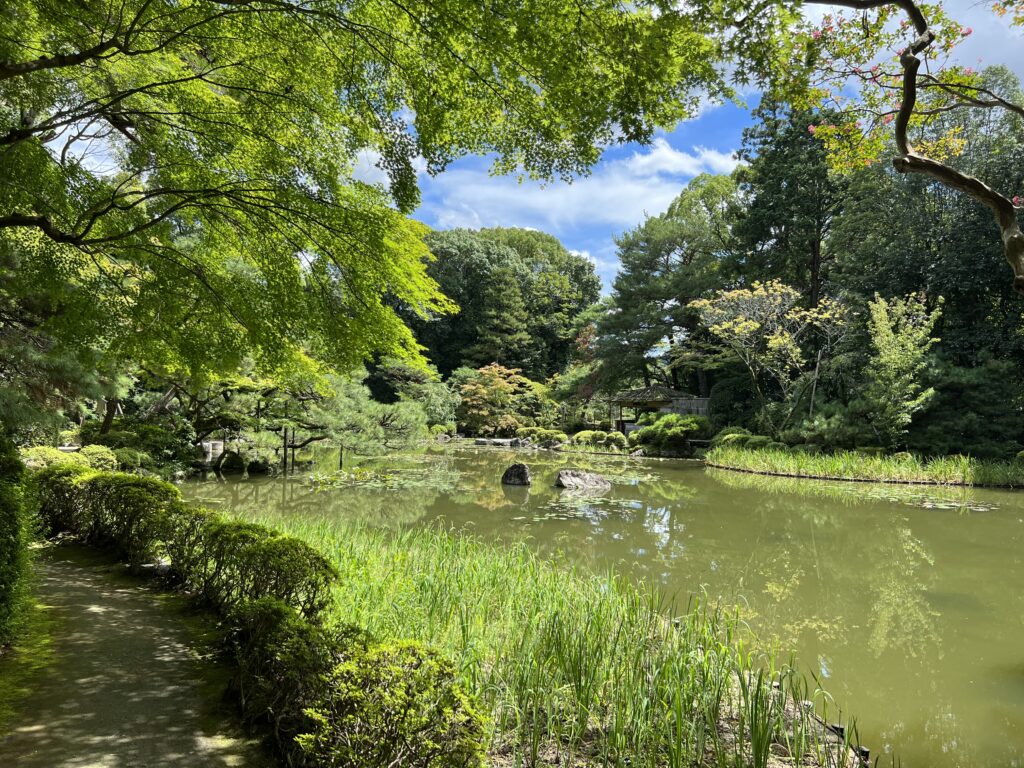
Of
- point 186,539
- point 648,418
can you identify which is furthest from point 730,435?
point 186,539

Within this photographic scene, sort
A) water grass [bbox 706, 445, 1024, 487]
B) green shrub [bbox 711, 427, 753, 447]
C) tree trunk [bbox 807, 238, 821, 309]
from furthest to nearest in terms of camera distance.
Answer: tree trunk [bbox 807, 238, 821, 309]
green shrub [bbox 711, 427, 753, 447]
water grass [bbox 706, 445, 1024, 487]

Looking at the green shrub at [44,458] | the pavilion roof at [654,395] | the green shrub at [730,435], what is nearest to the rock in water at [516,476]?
the green shrub at [44,458]

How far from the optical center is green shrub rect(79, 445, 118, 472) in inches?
283

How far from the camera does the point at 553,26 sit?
96.6 inches

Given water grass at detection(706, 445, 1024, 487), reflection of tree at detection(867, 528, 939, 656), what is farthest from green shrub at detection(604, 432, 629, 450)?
reflection of tree at detection(867, 528, 939, 656)

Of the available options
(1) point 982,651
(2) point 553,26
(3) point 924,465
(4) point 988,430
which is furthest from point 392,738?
(4) point 988,430

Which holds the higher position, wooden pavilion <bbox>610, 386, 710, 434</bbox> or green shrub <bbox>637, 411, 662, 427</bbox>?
wooden pavilion <bbox>610, 386, 710, 434</bbox>

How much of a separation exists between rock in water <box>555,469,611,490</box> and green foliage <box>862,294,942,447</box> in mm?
7340

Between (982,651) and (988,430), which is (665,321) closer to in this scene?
(988,430)

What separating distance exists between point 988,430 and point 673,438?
8.19m

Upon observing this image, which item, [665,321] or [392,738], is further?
[665,321]

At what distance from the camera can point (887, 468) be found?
1198 centimetres

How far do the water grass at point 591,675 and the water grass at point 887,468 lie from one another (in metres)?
10.6

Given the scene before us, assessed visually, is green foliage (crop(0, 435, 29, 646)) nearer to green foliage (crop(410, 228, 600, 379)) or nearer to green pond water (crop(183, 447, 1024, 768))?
green pond water (crop(183, 447, 1024, 768))
